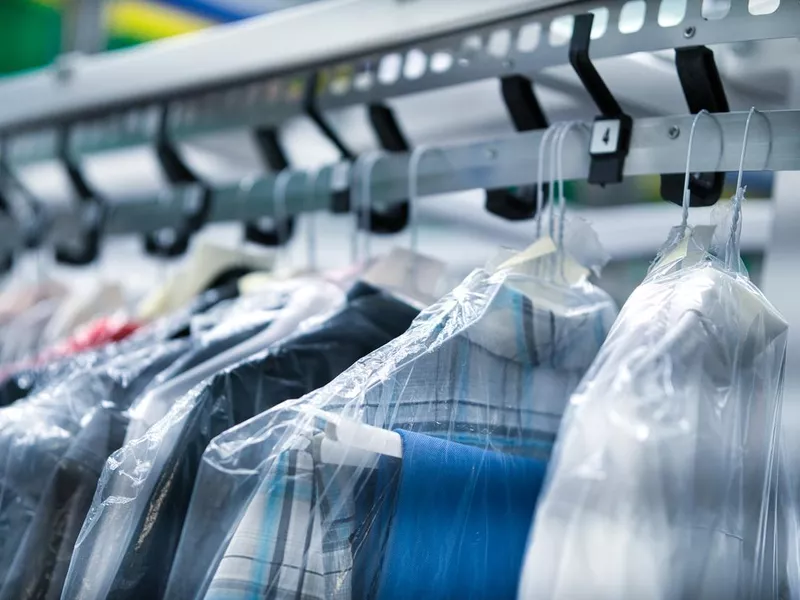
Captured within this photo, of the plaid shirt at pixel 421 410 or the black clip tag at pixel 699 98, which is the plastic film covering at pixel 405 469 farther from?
the black clip tag at pixel 699 98

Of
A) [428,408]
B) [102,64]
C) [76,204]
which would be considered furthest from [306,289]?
[76,204]

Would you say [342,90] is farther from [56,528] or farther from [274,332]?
[56,528]

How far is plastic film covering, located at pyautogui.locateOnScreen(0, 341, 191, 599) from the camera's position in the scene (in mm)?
798

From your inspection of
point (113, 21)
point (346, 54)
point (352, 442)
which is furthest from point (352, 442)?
point (113, 21)

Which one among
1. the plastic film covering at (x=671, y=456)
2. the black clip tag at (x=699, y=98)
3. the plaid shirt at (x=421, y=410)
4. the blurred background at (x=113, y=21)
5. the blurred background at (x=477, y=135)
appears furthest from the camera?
the blurred background at (x=113, y=21)

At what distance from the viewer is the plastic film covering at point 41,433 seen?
798 millimetres

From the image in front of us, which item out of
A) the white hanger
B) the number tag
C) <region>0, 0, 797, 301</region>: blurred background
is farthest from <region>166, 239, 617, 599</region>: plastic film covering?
<region>0, 0, 797, 301</region>: blurred background

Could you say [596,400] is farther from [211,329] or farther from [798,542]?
[211,329]

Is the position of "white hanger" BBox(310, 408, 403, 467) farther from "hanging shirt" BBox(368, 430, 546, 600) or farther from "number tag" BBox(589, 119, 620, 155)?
"number tag" BBox(589, 119, 620, 155)

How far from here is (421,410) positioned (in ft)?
2.22

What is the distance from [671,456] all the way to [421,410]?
21 centimetres

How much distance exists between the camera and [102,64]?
49.0 inches

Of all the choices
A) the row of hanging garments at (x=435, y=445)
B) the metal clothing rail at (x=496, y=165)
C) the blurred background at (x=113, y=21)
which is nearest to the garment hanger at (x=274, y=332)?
the row of hanging garments at (x=435, y=445)

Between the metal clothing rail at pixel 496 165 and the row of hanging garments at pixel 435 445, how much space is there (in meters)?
0.03
